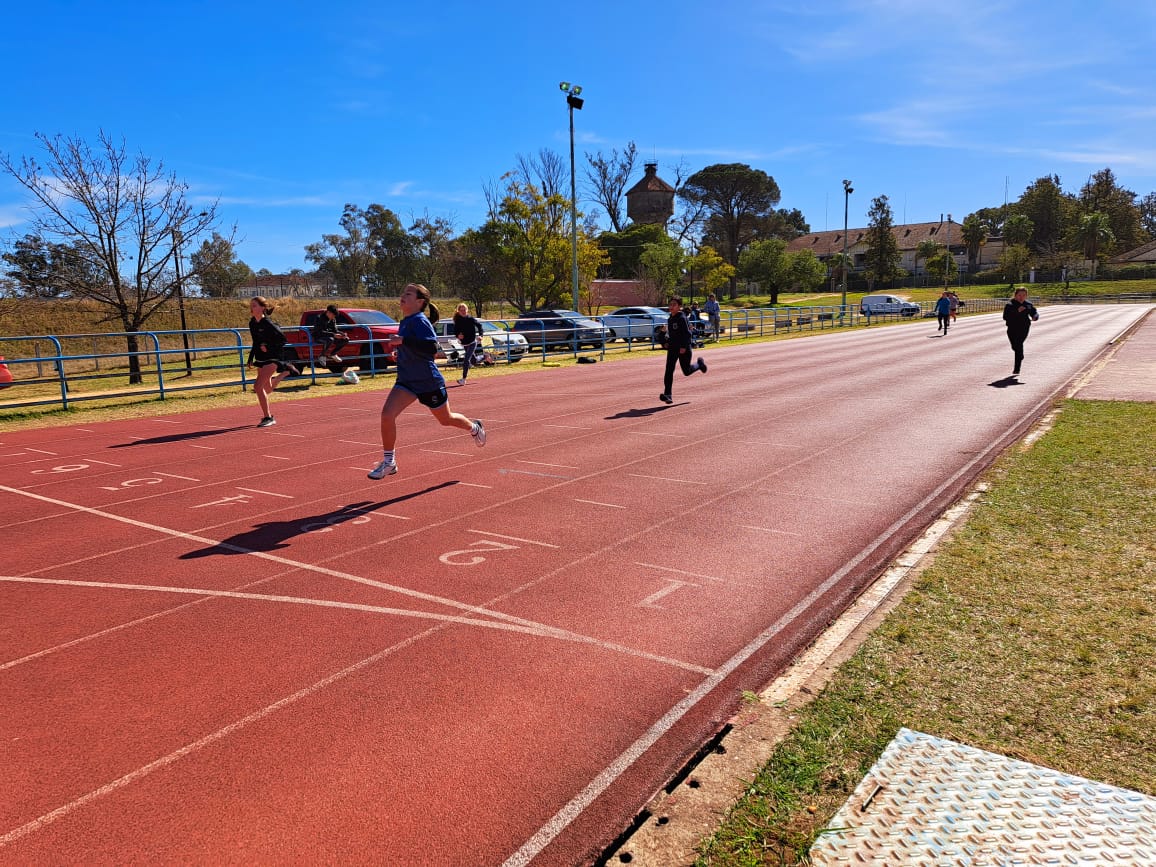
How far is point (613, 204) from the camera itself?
9019 centimetres

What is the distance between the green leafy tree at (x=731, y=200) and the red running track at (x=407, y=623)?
106674 mm

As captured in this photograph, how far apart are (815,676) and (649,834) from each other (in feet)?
4.87

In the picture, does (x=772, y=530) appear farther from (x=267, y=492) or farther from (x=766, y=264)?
(x=766, y=264)

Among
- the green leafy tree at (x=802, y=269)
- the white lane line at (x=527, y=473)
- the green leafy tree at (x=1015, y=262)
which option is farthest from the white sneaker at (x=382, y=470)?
the green leafy tree at (x=1015, y=262)

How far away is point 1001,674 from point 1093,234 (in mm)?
132399

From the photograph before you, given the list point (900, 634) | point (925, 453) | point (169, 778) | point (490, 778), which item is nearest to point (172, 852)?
point (169, 778)

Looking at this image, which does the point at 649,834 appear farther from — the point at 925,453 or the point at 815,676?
the point at 925,453

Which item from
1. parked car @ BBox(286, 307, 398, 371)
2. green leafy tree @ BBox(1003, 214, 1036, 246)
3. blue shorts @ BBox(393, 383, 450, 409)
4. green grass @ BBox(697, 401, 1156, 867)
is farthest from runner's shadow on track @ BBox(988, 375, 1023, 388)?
green leafy tree @ BBox(1003, 214, 1036, 246)

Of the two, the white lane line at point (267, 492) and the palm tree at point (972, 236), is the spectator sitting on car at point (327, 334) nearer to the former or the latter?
the white lane line at point (267, 492)

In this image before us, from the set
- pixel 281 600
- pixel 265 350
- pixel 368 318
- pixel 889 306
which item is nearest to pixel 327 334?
pixel 368 318

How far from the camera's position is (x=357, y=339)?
2081 centimetres

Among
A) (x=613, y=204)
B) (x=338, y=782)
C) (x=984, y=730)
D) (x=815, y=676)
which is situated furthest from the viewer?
(x=613, y=204)

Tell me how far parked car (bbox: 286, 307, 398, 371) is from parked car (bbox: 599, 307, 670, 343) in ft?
38.3

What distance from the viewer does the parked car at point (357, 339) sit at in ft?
65.2
